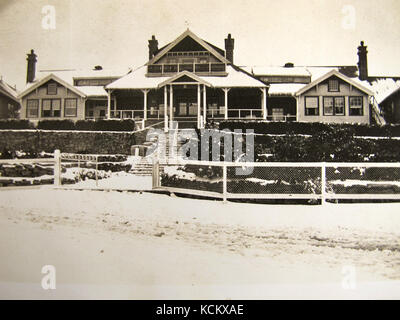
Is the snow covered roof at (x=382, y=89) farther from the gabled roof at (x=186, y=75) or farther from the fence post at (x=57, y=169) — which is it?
the fence post at (x=57, y=169)

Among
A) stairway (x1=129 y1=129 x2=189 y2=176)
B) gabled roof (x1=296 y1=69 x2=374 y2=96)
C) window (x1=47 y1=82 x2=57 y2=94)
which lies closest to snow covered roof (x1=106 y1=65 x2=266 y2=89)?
gabled roof (x1=296 y1=69 x2=374 y2=96)

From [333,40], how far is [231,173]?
9.46ft

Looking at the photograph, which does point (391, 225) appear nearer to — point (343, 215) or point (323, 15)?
point (343, 215)

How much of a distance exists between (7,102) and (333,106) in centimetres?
1125

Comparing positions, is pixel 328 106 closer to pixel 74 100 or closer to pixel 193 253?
pixel 74 100

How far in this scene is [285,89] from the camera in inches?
538

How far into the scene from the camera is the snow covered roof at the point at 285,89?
13.4 meters

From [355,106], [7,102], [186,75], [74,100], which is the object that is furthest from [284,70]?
[7,102]

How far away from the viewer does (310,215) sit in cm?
494

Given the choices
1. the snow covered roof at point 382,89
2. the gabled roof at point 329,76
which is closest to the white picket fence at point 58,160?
the snow covered roof at point 382,89

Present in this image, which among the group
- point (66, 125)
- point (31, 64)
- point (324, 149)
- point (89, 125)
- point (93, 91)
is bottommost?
point (324, 149)

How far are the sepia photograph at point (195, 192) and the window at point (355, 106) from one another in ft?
12.4
